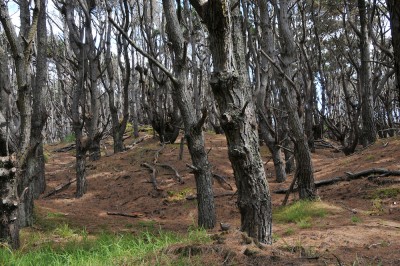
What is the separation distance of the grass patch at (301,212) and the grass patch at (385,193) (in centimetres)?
99

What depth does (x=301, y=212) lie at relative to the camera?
226 inches

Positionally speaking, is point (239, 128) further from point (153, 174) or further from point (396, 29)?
point (153, 174)

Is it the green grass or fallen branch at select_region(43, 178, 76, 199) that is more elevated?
fallen branch at select_region(43, 178, 76, 199)

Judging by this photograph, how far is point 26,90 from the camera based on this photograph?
445cm

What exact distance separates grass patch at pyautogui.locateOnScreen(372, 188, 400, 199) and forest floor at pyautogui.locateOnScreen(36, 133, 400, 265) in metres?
0.01

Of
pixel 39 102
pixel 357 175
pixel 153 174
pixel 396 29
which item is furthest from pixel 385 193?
pixel 39 102

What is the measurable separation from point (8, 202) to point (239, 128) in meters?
2.63

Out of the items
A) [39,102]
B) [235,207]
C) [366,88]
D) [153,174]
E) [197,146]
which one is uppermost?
[366,88]

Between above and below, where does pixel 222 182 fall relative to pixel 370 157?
below

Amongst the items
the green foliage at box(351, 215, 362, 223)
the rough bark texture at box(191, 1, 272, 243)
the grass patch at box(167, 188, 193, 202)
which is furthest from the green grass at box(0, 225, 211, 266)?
the grass patch at box(167, 188, 193, 202)

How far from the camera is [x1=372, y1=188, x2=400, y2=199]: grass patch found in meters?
6.06

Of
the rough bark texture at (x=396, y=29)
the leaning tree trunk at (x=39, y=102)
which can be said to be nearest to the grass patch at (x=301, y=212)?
the rough bark texture at (x=396, y=29)

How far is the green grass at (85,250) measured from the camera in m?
3.44

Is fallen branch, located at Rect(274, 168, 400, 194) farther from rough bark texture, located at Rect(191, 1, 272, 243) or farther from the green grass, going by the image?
rough bark texture, located at Rect(191, 1, 272, 243)
